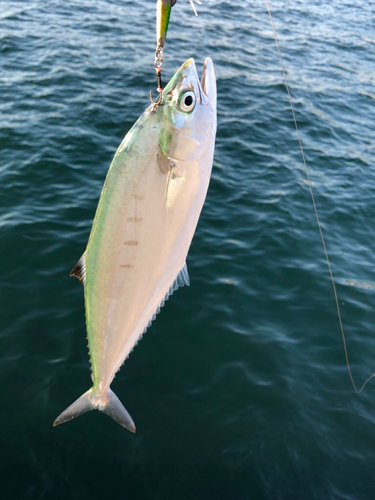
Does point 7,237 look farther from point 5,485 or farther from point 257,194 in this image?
point 257,194

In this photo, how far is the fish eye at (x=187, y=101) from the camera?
87.2 inches

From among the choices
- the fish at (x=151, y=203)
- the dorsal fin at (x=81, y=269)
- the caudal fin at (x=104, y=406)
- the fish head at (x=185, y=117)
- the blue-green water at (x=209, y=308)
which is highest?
the fish head at (x=185, y=117)

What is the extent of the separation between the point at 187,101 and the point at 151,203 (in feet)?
1.59

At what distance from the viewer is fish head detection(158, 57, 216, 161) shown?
2207 millimetres

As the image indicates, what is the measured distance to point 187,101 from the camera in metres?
2.23

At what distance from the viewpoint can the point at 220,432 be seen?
4.89 meters

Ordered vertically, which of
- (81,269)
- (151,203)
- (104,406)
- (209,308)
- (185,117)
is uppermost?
(185,117)

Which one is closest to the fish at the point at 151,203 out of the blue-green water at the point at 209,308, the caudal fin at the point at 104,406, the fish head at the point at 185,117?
the fish head at the point at 185,117

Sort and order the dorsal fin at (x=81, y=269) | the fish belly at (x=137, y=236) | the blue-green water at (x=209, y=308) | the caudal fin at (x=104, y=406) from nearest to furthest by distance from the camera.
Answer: the fish belly at (x=137, y=236) < the dorsal fin at (x=81, y=269) < the caudal fin at (x=104, y=406) < the blue-green water at (x=209, y=308)

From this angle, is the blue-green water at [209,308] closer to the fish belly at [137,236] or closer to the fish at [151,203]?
the fish belly at [137,236]

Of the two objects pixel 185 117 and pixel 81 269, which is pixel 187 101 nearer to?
pixel 185 117

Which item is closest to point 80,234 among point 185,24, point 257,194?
point 257,194

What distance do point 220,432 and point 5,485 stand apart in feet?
6.57

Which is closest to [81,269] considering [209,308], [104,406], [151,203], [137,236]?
[137,236]
